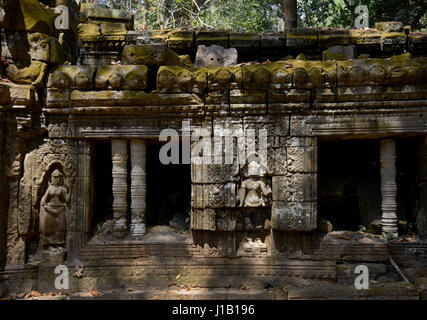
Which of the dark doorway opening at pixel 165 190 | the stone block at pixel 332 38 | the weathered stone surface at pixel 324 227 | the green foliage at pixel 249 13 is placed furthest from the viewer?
the green foliage at pixel 249 13

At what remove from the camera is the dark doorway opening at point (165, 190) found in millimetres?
6371

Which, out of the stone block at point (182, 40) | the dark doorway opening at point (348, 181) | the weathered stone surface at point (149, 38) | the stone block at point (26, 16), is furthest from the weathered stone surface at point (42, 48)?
the dark doorway opening at point (348, 181)

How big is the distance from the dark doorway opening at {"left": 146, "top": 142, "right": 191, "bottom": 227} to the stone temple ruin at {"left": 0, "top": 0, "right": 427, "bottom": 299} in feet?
2.20

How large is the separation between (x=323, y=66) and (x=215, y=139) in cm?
196

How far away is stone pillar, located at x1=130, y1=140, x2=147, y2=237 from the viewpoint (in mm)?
5578

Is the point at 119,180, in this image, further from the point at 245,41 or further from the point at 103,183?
the point at 245,41

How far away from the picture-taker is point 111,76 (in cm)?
533

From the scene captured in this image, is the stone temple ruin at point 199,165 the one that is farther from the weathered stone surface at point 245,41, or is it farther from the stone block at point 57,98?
the weathered stone surface at point 245,41

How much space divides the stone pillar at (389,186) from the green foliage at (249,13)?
800cm

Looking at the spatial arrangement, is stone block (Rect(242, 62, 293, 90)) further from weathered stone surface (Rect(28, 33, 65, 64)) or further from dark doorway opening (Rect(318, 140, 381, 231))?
weathered stone surface (Rect(28, 33, 65, 64))

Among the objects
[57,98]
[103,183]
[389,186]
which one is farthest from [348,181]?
[57,98]

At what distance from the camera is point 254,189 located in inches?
209

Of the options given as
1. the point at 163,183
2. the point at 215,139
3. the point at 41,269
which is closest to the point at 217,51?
the point at 215,139

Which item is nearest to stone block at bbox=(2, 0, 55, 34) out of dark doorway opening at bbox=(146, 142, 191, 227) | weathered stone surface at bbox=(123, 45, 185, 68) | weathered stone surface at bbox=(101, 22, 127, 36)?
weathered stone surface at bbox=(123, 45, 185, 68)
